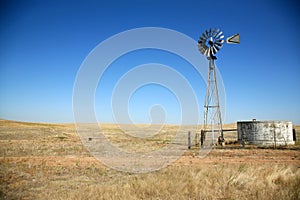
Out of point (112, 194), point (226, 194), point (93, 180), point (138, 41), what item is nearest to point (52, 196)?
point (112, 194)

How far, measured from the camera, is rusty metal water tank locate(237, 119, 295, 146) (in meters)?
17.9

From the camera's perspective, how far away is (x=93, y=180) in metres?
7.79

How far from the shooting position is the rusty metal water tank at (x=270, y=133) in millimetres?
17859

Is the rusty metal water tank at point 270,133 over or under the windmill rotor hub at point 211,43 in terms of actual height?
under

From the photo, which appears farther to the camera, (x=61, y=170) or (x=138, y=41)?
(x=138, y=41)

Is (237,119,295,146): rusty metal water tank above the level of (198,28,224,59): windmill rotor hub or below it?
below

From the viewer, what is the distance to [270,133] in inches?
704

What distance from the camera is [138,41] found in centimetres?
1509

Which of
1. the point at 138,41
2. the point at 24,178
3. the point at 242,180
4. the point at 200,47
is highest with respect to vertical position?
the point at 200,47

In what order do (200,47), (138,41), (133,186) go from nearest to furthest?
(133,186) < (138,41) < (200,47)

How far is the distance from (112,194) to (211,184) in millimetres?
2673

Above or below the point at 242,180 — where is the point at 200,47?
above

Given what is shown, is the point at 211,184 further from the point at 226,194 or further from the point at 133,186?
the point at 133,186

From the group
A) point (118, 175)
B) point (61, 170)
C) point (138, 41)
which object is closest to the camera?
point (118, 175)
